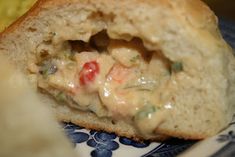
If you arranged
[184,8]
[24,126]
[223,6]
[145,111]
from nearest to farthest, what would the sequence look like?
[24,126] < [184,8] < [145,111] < [223,6]

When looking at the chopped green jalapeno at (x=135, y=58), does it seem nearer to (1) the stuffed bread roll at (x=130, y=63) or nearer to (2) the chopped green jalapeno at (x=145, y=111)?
(1) the stuffed bread roll at (x=130, y=63)

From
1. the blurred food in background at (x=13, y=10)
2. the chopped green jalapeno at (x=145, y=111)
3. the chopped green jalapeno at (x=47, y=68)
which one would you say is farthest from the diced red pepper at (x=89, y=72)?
the blurred food in background at (x=13, y=10)

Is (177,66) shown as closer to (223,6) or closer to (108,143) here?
(108,143)

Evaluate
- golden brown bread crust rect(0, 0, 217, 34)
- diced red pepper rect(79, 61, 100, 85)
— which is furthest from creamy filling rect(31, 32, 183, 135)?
golden brown bread crust rect(0, 0, 217, 34)

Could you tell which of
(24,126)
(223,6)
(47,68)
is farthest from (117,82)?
(223,6)

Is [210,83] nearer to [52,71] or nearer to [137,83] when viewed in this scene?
[137,83]

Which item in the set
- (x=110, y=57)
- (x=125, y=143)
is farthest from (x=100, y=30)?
(x=125, y=143)

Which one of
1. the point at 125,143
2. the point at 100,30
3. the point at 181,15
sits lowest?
the point at 125,143
